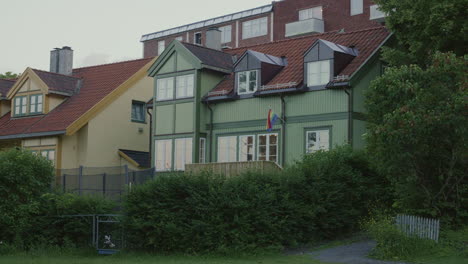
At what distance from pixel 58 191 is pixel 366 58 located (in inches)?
574

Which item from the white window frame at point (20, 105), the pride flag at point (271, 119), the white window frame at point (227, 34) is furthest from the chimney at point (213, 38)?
the white window frame at point (227, 34)

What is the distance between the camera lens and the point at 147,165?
4294 centimetres

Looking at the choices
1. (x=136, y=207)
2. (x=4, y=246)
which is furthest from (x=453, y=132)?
(x=4, y=246)

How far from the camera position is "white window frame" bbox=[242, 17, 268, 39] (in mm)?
69938

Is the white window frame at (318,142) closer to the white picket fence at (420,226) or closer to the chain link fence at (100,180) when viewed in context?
the chain link fence at (100,180)

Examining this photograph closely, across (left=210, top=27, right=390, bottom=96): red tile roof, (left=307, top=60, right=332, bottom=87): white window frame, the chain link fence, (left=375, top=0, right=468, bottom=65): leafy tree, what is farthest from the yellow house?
(left=375, top=0, right=468, bottom=65): leafy tree

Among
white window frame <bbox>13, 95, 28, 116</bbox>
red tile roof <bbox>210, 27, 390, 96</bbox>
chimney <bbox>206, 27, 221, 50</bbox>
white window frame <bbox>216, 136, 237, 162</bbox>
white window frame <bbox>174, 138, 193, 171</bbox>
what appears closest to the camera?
red tile roof <bbox>210, 27, 390, 96</bbox>

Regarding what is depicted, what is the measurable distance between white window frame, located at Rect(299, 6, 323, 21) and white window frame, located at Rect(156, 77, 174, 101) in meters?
26.5

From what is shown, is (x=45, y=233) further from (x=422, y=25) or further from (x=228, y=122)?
(x=422, y=25)

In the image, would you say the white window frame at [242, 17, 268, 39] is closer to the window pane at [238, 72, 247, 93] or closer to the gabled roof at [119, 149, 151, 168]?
the gabled roof at [119, 149, 151, 168]

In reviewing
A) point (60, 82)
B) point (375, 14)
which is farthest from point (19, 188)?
point (375, 14)

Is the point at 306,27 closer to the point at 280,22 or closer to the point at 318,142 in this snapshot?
the point at 280,22

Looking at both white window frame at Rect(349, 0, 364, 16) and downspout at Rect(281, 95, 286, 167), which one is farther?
white window frame at Rect(349, 0, 364, 16)

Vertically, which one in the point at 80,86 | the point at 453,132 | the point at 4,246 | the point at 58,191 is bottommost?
Answer: the point at 4,246
